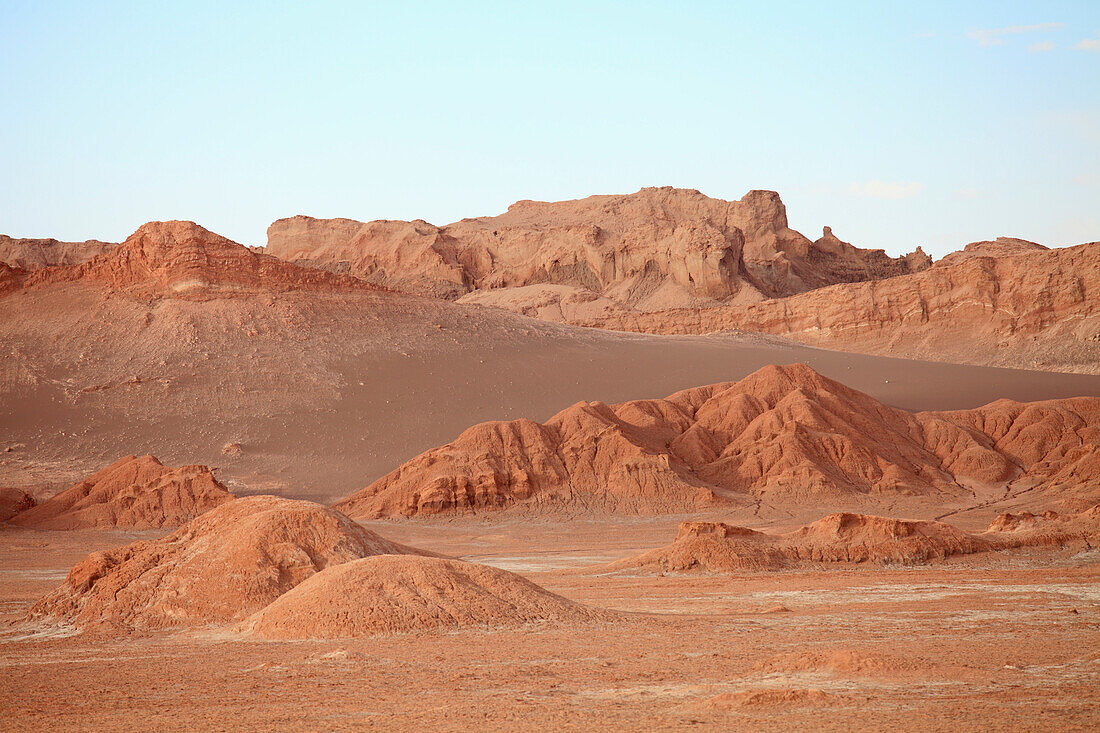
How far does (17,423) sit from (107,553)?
32806 mm

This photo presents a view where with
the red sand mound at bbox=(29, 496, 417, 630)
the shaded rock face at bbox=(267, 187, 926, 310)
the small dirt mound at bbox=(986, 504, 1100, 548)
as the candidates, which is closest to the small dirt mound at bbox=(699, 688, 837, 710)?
the red sand mound at bbox=(29, 496, 417, 630)

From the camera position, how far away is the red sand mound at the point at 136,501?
31.9 m

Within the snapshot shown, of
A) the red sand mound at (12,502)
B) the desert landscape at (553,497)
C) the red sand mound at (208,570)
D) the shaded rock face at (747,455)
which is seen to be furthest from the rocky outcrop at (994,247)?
the red sand mound at (208,570)

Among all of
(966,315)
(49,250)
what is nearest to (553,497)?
(966,315)

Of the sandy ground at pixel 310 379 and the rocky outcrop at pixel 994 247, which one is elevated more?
the rocky outcrop at pixel 994 247

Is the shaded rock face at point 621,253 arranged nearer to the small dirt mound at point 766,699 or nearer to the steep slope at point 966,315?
the steep slope at point 966,315

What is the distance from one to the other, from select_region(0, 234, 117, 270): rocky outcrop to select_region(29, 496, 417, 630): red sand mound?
3749 inches

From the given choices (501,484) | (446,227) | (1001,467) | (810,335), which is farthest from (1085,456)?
(446,227)

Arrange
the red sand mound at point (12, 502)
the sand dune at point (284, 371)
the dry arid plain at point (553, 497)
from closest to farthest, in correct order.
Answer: the dry arid plain at point (553, 497), the red sand mound at point (12, 502), the sand dune at point (284, 371)

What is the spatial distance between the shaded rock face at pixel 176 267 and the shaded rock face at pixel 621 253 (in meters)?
40.2

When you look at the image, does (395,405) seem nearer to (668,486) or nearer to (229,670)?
(668,486)

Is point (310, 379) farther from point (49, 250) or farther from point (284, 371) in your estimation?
point (49, 250)

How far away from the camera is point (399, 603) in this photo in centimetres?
1348

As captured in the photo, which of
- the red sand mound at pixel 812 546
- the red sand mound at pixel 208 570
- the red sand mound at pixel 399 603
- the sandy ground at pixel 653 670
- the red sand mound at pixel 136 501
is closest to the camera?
the sandy ground at pixel 653 670
